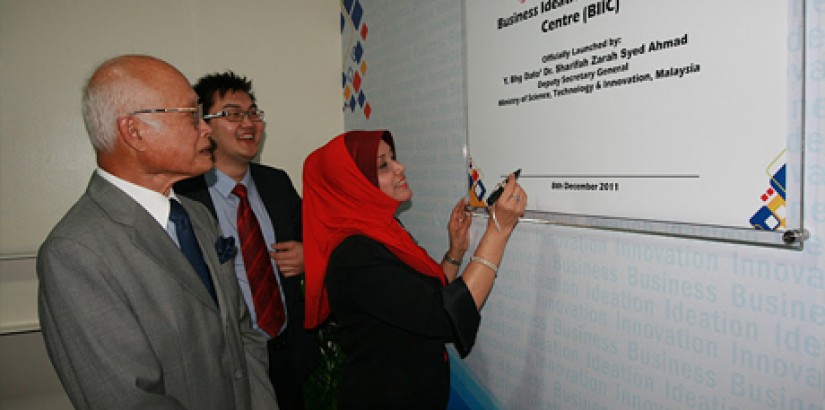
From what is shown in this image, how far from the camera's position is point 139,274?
117 centimetres

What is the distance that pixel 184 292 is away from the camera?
1234 millimetres

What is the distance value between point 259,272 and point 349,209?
2.34 ft

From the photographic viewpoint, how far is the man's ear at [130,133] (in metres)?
1.20

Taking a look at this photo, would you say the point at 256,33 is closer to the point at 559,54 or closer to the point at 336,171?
the point at 336,171

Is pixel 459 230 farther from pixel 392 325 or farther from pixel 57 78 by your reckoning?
pixel 57 78

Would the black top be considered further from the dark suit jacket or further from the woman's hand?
the dark suit jacket

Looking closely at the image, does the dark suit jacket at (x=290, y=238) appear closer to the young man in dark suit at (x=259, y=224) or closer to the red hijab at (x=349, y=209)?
the young man in dark suit at (x=259, y=224)

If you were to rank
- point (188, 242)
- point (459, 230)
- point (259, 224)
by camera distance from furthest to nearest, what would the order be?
1. point (259, 224)
2. point (459, 230)
3. point (188, 242)

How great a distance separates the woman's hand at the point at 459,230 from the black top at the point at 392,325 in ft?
1.45

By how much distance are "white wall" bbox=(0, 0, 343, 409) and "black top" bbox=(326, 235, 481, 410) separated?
6.26 ft

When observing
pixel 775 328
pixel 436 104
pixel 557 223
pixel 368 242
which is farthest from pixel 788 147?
pixel 436 104

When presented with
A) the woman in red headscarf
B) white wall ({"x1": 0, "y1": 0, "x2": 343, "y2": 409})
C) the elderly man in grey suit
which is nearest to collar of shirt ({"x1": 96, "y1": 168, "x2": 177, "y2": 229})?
the elderly man in grey suit

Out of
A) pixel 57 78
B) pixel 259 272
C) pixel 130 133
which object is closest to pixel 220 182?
pixel 259 272

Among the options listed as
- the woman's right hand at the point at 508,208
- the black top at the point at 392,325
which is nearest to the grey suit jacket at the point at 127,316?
the black top at the point at 392,325
